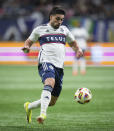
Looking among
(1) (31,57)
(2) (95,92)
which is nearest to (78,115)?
(2) (95,92)

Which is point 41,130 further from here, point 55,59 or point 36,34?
point 36,34

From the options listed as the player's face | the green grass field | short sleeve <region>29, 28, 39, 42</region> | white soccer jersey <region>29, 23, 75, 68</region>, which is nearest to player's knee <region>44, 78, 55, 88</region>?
white soccer jersey <region>29, 23, 75, 68</region>

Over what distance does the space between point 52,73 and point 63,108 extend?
2.89 meters

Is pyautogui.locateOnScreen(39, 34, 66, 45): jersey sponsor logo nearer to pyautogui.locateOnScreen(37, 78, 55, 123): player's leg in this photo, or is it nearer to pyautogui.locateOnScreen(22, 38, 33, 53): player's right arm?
pyautogui.locateOnScreen(22, 38, 33, 53): player's right arm

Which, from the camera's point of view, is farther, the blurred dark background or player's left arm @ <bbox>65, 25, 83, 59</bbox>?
the blurred dark background

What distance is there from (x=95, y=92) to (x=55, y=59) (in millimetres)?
5894

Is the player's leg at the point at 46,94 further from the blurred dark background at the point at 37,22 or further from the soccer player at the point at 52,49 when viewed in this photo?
the blurred dark background at the point at 37,22

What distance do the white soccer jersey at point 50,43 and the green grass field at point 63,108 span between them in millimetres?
1214

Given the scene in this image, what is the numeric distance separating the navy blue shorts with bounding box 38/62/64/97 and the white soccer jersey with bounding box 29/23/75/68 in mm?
91

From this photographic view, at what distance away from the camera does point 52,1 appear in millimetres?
29203

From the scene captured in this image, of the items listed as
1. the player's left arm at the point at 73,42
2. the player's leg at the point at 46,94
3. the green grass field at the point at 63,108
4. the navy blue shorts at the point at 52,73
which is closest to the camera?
the player's leg at the point at 46,94

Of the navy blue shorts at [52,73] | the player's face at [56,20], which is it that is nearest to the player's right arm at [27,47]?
the navy blue shorts at [52,73]

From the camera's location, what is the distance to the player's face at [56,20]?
7586 millimetres

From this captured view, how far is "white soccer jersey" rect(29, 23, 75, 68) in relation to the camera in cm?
→ 758
